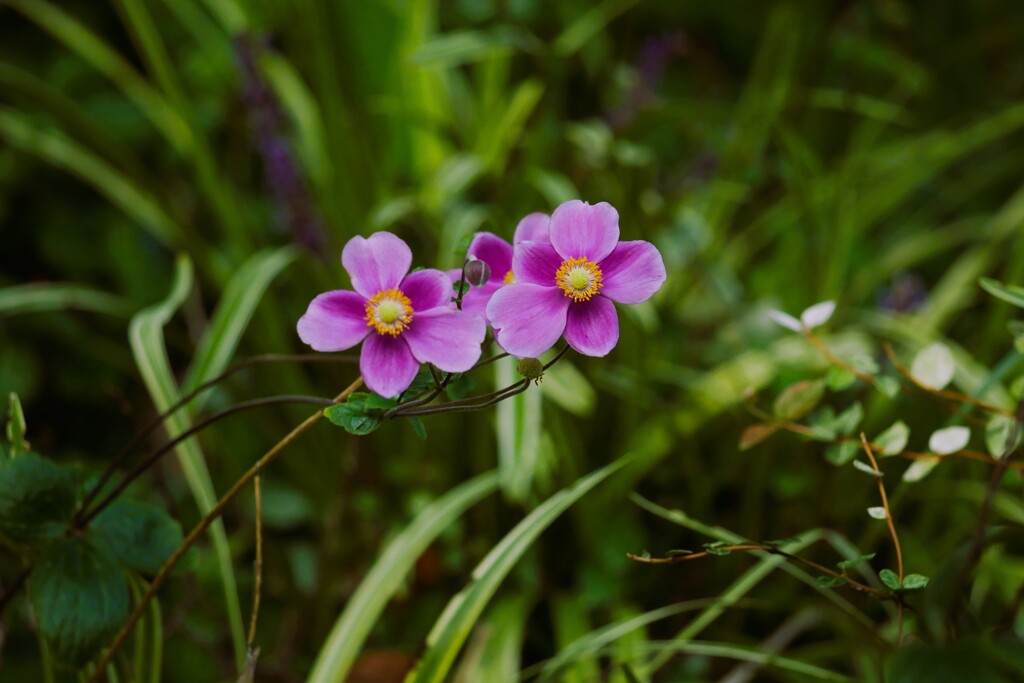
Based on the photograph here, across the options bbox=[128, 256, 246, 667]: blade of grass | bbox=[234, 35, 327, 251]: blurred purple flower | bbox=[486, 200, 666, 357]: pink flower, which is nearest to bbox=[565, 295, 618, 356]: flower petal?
bbox=[486, 200, 666, 357]: pink flower

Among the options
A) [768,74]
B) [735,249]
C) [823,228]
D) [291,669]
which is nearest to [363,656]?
[291,669]

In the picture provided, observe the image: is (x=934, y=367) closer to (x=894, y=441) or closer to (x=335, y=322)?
(x=894, y=441)

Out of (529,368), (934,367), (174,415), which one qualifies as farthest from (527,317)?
(174,415)

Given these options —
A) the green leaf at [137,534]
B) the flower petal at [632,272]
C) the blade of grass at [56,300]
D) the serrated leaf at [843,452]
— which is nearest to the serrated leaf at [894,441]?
the serrated leaf at [843,452]

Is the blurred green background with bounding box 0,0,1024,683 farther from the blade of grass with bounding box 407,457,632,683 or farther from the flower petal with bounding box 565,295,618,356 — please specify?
the flower petal with bounding box 565,295,618,356

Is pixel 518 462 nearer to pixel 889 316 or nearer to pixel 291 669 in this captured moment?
pixel 291 669

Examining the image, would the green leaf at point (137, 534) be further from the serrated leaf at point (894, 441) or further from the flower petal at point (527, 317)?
the serrated leaf at point (894, 441)

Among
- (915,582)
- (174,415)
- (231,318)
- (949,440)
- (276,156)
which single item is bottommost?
(915,582)
